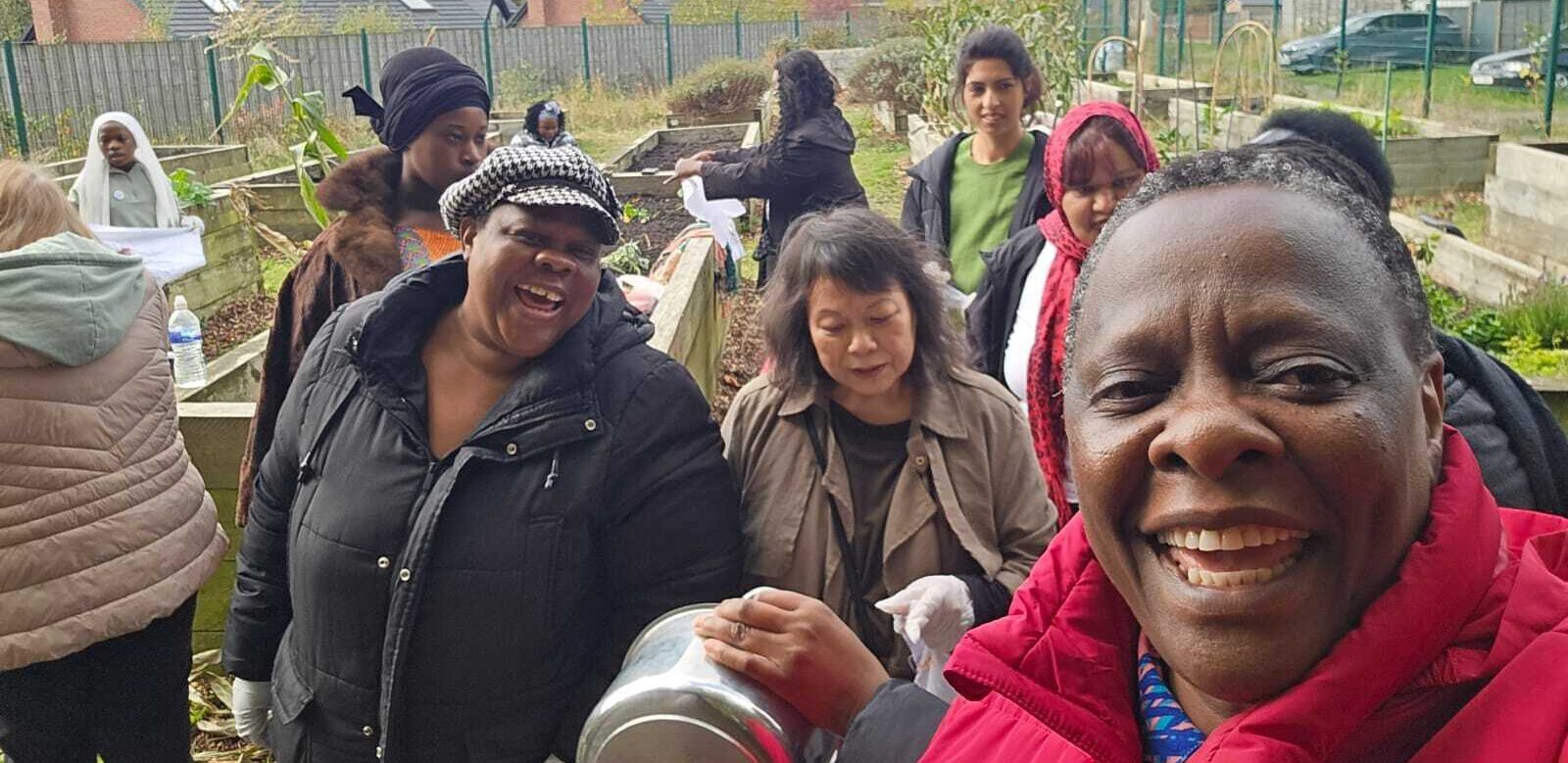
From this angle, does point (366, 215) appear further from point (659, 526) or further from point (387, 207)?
point (659, 526)

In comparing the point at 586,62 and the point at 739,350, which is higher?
the point at 586,62

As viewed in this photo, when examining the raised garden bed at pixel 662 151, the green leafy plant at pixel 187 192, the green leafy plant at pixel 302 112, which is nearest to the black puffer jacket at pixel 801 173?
the green leafy plant at pixel 302 112

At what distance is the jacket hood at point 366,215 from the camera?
3.47 m

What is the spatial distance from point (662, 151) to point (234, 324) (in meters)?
7.55

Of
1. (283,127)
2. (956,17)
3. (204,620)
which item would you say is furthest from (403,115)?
(283,127)

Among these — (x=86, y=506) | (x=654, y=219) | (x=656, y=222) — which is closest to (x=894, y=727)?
(x=86, y=506)

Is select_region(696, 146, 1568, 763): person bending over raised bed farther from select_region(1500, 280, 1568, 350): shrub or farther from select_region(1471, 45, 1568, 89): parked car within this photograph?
select_region(1471, 45, 1568, 89): parked car

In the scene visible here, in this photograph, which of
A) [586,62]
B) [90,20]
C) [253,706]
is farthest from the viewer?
[90,20]

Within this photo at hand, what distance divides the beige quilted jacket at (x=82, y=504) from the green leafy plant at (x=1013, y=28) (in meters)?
10.2

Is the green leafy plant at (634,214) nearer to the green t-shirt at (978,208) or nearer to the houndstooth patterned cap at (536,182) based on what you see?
the green t-shirt at (978,208)

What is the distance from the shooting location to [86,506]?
3068 mm

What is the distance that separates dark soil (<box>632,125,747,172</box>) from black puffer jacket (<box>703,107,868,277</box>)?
9893 millimetres

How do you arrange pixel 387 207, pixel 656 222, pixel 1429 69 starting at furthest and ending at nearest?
pixel 1429 69, pixel 656 222, pixel 387 207

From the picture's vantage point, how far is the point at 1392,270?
3.40 ft
